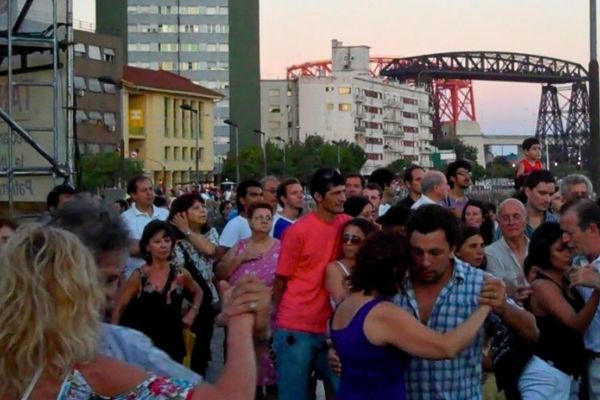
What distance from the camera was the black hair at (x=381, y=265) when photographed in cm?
510

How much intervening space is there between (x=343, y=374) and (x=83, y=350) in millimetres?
2458

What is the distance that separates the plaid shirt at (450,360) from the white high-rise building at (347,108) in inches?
5225

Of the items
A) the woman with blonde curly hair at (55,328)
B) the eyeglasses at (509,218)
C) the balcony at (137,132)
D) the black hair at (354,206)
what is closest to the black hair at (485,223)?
the black hair at (354,206)

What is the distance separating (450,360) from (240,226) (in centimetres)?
533

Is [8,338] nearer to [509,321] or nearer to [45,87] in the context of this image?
[509,321]

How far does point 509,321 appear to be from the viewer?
5277 mm

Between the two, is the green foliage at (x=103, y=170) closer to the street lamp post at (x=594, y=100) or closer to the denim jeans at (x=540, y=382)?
the street lamp post at (x=594, y=100)

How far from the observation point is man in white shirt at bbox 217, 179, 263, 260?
33.4 feet

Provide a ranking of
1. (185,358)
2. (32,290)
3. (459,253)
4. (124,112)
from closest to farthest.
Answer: (32,290), (459,253), (185,358), (124,112)

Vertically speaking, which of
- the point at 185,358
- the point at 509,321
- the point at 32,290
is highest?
the point at 32,290

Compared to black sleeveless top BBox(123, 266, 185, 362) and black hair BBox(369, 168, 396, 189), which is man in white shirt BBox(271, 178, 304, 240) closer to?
black hair BBox(369, 168, 396, 189)

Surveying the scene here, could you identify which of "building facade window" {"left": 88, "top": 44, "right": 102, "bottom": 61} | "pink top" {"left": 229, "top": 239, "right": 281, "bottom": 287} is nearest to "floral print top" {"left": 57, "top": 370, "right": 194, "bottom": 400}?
"pink top" {"left": 229, "top": 239, "right": 281, "bottom": 287}

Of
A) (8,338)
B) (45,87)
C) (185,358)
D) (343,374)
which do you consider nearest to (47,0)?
(45,87)

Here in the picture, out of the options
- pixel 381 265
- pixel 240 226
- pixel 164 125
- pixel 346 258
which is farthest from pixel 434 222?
pixel 164 125
